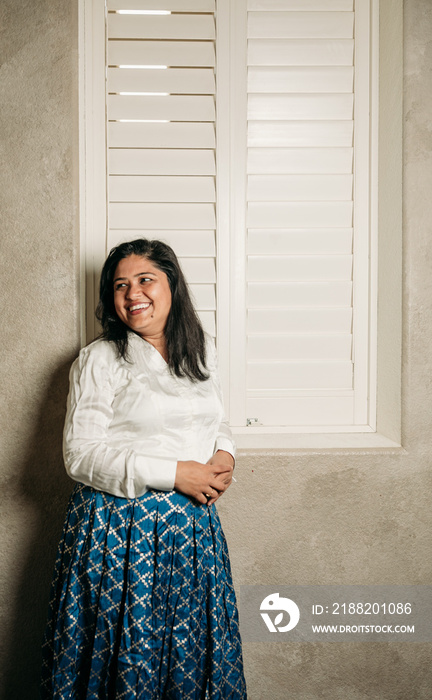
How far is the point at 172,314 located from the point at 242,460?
0.62 meters

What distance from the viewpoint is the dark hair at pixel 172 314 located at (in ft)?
4.68

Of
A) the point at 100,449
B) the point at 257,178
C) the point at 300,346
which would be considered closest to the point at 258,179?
the point at 257,178

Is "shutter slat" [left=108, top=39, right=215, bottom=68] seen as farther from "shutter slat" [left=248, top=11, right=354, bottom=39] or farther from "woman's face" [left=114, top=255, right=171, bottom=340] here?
"woman's face" [left=114, top=255, right=171, bottom=340]

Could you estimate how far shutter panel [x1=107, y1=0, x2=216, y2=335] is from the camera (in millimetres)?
1834

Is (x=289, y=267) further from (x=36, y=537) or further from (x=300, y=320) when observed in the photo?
(x=36, y=537)

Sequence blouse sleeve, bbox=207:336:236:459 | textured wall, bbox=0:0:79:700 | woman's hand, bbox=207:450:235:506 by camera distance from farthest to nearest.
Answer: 1. textured wall, bbox=0:0:79:700
2. blouse sleeve, bbox=207:336:236:459
3. woman's hand, bbox=207:450:235:506

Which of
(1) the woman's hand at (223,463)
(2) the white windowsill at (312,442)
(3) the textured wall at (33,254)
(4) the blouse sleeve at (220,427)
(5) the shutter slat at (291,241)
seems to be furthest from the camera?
(5) the shutter slat at (291,241)

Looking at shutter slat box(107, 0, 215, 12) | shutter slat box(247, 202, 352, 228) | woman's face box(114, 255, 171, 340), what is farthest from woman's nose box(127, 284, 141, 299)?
shutter slat box(107, 0, 215, 12)

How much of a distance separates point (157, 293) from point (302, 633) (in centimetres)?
138

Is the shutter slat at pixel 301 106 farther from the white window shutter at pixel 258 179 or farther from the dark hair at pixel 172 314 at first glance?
the dark hair at pixel 172 314

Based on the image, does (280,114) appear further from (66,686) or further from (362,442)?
(66,686)

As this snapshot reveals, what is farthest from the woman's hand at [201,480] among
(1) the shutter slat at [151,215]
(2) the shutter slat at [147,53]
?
(2) the shutter slat at [147,53]

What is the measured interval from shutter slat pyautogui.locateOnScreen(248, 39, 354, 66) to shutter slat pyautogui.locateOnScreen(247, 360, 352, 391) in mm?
1176

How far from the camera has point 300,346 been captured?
1.92 m
